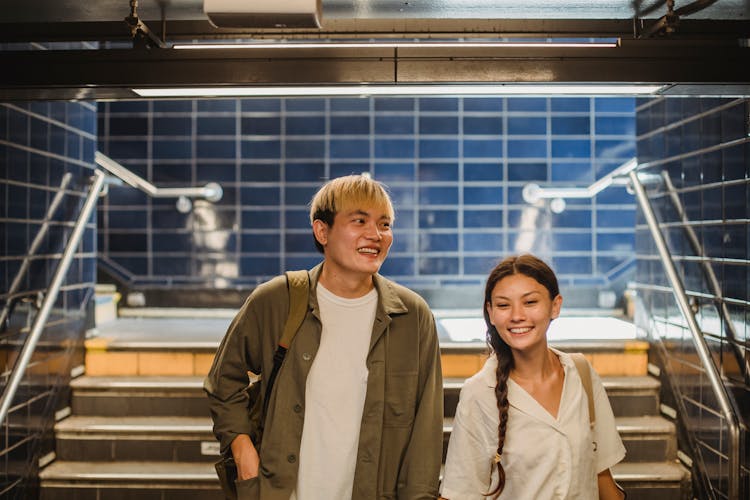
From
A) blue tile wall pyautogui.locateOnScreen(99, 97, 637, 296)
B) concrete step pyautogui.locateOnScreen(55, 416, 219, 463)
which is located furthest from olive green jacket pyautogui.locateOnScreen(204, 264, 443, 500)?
blue tile wall pyautogui.locateOnScreen(99, 97, 637, 296)

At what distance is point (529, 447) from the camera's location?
175 cm

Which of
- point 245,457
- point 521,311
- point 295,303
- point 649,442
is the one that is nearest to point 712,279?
point 649,442

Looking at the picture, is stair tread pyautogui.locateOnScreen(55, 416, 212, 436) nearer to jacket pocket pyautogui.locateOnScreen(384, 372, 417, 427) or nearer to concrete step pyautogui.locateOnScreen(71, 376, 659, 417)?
concrete step pyautogui.locateOnScreen(71, 376, 659, 417)

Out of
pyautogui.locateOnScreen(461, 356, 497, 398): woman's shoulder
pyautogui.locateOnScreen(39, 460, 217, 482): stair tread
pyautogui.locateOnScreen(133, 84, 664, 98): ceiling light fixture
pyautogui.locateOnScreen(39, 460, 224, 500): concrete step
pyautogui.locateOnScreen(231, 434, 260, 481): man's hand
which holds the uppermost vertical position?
pyautogui.locateOnScreen(133, 84, 664, 98): ceiling light fixture

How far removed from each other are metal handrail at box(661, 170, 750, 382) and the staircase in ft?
2.67

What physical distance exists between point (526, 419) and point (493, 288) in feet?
1.32

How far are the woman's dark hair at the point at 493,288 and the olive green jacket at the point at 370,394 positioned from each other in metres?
0.27

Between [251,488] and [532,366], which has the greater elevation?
[532,366]

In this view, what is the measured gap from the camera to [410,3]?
2506mm

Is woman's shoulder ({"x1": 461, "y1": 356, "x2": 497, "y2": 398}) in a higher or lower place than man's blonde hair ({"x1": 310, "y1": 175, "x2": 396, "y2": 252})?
lower

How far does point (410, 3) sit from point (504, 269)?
1263 mm

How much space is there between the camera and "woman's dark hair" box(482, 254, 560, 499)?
1.78 meters

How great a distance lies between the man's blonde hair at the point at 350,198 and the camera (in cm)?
207

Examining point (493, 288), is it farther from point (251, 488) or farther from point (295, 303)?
point (251, 488)
